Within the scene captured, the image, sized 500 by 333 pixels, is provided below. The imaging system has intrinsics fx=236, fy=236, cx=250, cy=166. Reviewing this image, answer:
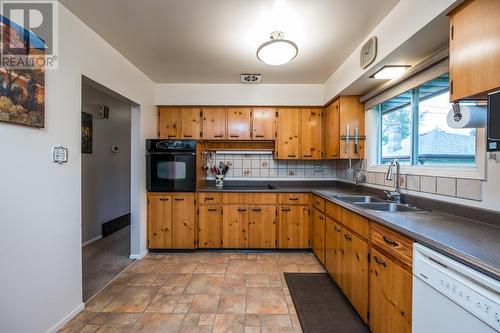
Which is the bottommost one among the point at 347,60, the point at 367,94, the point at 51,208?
the point at 51,208

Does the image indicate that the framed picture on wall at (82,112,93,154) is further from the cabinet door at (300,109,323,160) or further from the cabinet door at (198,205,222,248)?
the cabinet door at (300,109,323,160)

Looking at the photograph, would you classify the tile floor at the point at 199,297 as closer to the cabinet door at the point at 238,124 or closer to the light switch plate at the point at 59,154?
the light switch plate at the point at 59,154

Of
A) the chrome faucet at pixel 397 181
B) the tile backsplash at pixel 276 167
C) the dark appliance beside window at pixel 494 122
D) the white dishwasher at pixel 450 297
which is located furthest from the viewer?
the tile backsplash at pixel 276 167

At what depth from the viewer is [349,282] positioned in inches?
78.7

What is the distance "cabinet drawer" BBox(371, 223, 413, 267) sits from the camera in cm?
126

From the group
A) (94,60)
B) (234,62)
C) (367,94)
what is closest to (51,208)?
(94,60)

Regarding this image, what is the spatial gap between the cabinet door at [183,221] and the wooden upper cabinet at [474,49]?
2914mm

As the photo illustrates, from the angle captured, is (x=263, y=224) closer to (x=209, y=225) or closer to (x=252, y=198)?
(x=252, y=198)

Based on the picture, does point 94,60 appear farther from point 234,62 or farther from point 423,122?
point 423,122

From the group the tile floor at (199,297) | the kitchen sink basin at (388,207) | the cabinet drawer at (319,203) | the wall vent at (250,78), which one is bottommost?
the tile floor at (199,297)

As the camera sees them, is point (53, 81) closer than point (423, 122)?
Yes

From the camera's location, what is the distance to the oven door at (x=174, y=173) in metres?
3.23

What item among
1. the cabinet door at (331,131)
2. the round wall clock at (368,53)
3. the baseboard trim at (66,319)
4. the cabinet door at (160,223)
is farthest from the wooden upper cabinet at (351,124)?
the baseboard trim at (66,319)

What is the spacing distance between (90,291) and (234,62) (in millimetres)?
2819
